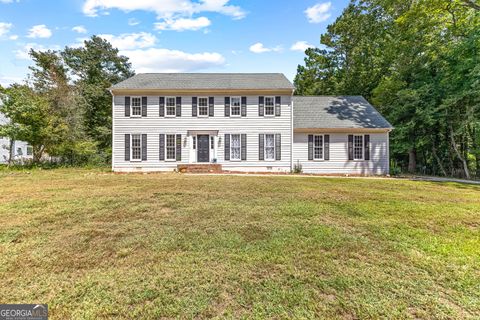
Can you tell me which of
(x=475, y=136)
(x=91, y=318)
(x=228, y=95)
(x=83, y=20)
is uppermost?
(x=83, y=20)

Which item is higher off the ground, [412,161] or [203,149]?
[203,149]

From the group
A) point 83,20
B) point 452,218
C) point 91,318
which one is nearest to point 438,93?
point 452,218

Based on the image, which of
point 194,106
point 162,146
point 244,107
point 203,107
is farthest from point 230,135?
point 162,146

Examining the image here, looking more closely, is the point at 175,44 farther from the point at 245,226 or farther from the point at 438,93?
the point at 438,93

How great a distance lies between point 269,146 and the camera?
1536 centimetres

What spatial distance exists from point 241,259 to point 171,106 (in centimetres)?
1382

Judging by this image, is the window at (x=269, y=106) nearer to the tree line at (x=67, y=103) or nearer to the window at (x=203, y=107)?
the window at (x=203, y=107)

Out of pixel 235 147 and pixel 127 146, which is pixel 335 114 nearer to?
pixel 235 147

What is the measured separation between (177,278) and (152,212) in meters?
2.94

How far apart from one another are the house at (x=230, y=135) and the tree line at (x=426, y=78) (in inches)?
145

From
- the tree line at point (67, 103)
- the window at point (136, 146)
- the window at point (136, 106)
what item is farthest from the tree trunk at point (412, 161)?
the tree line at point (67, 103)

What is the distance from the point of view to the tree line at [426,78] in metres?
14.3

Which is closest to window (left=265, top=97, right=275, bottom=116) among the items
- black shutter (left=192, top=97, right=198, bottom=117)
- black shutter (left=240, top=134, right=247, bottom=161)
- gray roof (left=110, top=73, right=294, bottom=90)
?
gray roof (left=110, top=73, right=294, bottom=90)

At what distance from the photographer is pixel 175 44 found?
48.1 ft
